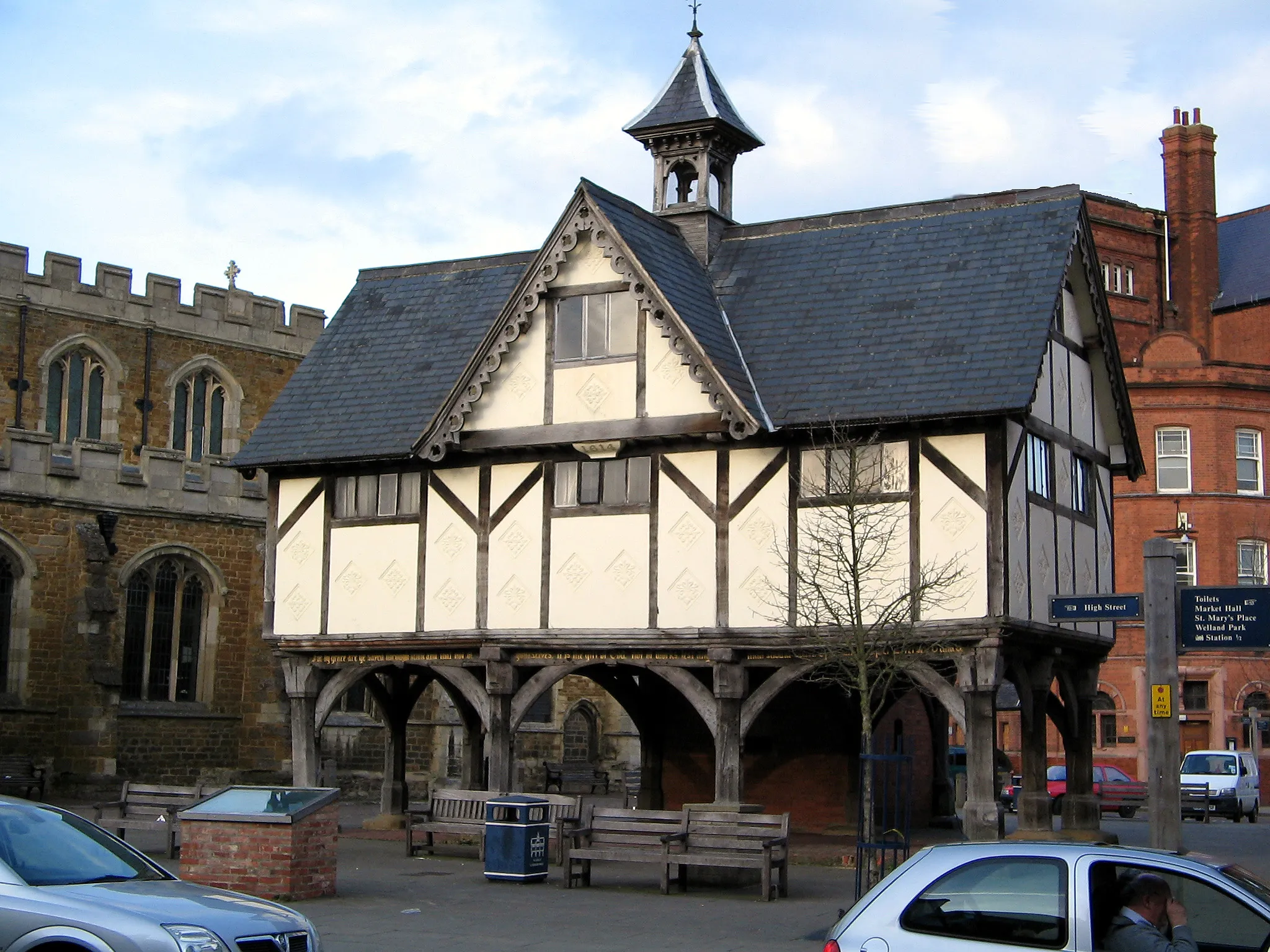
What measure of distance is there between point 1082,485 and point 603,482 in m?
6.90

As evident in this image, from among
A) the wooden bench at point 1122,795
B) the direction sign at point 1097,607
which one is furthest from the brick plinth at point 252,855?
the wooden bench at point 1122,795

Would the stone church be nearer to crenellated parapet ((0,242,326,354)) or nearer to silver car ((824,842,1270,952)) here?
silver car ((824,842,1270,952))

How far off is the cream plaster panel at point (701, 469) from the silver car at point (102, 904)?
12036mm

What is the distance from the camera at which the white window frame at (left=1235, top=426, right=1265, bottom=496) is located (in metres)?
44.9

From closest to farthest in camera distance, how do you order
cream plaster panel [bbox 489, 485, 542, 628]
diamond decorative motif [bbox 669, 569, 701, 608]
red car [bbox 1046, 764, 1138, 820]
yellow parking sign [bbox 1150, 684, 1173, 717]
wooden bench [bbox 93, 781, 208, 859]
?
yellow parking sign [bbox 1150, 684, 1173, 717] < wooden bench [bbox 93, 781, 208, 859] < diamond decorative motif [bbox 669, 569, 701, 608] < cream plaster panel [bbox 489, 485, 542, 628] < red car [bbox 1046, 764, 1138, 820]

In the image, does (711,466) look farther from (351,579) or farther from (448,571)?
(351,579)

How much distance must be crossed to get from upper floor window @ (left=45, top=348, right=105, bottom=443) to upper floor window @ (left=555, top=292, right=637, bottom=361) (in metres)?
23.2

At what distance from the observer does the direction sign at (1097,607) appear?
16.5m

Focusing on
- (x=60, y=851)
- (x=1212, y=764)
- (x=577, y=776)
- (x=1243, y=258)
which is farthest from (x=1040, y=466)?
(x=1243, y=258)

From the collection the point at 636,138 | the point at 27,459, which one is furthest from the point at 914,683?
the point at 27,459

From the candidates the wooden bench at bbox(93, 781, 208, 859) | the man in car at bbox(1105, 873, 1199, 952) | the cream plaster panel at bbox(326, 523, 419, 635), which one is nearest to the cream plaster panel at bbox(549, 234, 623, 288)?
the cream plaster panel at bbox(326, 523, 419, 635)

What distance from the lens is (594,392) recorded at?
72.7 feet

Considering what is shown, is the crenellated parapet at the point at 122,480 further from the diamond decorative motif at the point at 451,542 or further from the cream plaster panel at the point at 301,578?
the diamond decorative motif at the point at 451,542

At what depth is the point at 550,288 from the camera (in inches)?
886
